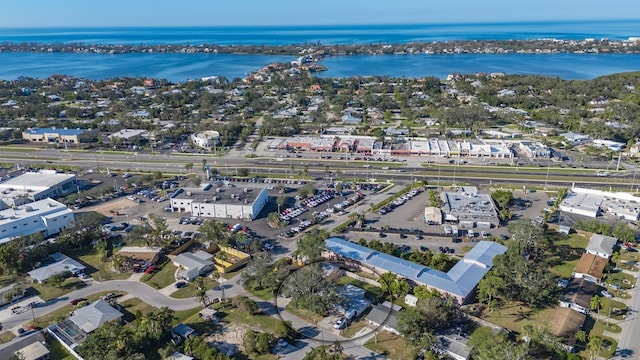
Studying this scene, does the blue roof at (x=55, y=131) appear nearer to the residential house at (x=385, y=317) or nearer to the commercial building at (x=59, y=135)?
the commercial building at (x=59, y=135)

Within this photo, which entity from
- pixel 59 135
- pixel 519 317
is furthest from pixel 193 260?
pixel 59 135

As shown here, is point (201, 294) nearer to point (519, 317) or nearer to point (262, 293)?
point (262, 293)

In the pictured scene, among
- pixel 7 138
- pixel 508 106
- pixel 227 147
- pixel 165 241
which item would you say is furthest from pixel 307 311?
pixel 508 106

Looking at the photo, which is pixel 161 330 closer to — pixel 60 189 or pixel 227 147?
pixel 60 189

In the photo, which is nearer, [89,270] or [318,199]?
[89,270]

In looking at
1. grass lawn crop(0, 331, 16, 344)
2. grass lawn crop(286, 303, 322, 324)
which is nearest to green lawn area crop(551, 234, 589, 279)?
grass lawn crop(286, 303, 322, 324)

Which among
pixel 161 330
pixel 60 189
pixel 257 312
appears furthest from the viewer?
pixel 60 189
